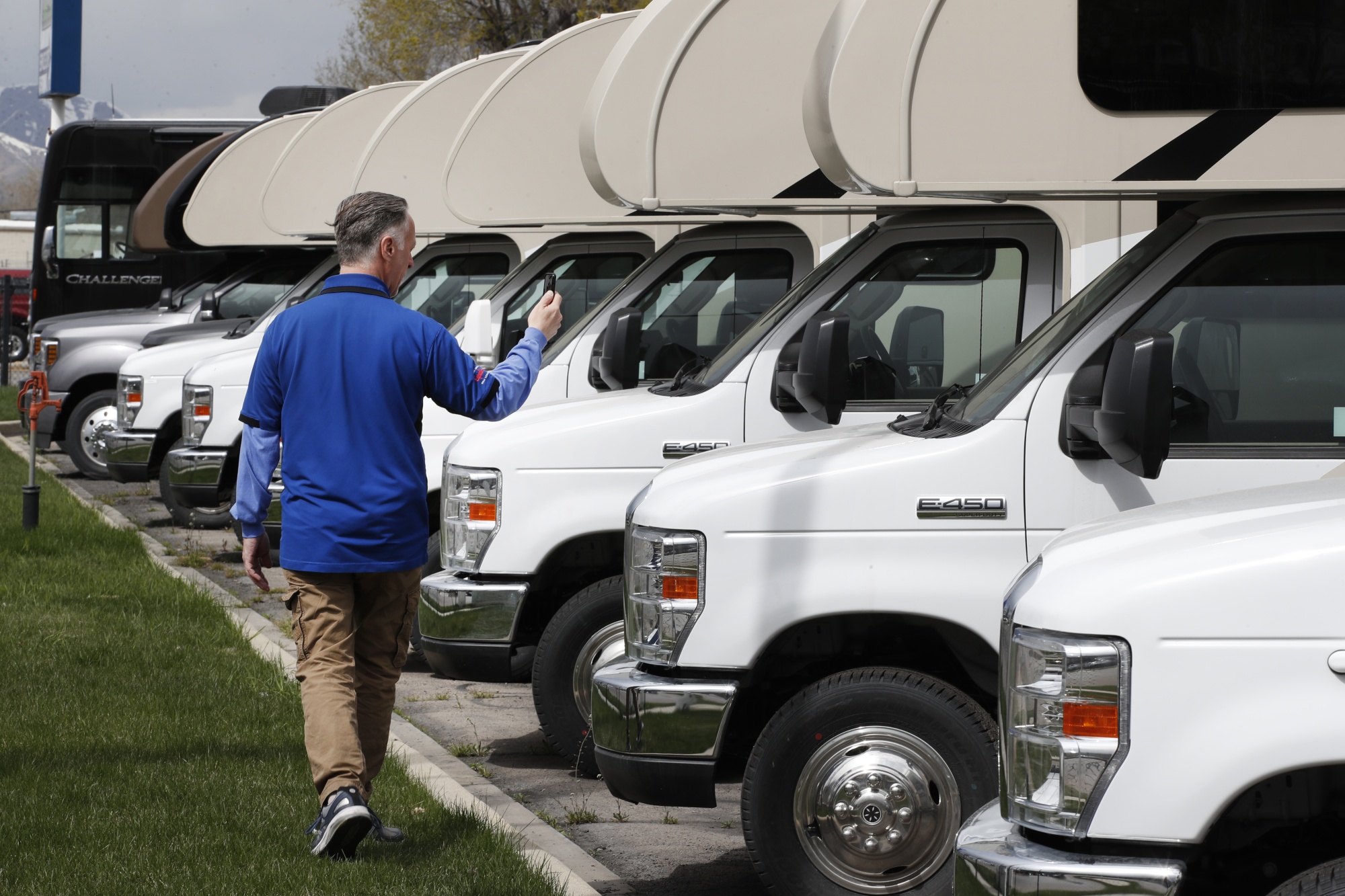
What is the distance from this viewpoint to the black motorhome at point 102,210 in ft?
66.8

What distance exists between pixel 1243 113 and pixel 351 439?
8.96 ft

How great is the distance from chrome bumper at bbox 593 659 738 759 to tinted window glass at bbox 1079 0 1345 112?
6.80ft

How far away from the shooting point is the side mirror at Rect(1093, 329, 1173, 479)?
13.2 ft

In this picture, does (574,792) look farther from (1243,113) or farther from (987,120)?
(1243,113)

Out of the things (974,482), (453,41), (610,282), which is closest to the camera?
(974,482)

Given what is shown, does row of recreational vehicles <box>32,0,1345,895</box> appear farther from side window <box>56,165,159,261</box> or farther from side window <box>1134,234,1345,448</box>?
side window <box>56,165,159,261</box>

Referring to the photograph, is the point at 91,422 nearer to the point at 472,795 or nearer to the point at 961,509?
the point at 472,795

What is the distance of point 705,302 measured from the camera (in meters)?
8.09

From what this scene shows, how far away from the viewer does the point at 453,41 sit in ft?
96.8

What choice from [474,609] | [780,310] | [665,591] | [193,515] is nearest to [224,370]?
[193,515]

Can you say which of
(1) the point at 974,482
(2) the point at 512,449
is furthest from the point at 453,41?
(1) the point at 974,482

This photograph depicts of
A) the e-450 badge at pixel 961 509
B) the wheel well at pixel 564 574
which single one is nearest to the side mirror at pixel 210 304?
the wheel well at pixel 564 574

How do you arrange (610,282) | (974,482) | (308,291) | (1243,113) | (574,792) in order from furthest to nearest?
(308,291)
(610,282)
(574,792)
(1243,113)
(974,482)

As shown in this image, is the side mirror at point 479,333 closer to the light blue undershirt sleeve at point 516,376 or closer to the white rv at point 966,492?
the light blue undershirt sleeve at point 516,376
